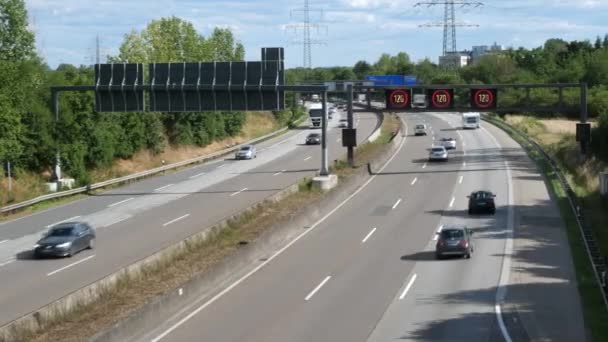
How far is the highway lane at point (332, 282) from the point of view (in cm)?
2367

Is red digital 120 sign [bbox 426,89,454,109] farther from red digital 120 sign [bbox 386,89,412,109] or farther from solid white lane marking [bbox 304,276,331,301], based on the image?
solid white lane marking [bbox 304,276,331,301]

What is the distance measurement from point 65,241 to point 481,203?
66.3 feet

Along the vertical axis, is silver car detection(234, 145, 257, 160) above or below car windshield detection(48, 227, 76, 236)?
above

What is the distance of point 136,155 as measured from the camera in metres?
80.8

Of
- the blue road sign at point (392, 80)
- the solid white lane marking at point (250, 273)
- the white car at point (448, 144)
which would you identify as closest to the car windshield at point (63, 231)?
the solid white lane marking at point (250, 273)

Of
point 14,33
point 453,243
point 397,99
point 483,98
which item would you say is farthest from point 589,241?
point 14,33

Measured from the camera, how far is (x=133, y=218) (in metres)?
46.0

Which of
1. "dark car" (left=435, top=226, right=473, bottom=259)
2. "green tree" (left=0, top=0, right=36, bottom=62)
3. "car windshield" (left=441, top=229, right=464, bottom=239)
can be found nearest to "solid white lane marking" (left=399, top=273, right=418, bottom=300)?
"dark car" (left=435, top=226, right=473, bottom=259)

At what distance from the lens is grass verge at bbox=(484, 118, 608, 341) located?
24242 mm

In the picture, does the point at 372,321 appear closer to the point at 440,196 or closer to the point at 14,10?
the point at 440,196

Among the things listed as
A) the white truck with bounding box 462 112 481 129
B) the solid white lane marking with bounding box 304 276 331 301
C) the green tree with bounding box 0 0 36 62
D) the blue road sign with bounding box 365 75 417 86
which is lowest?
the solid white lane marking with bounding box 304 276 331 301

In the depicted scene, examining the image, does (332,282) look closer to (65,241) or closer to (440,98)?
(65,241)

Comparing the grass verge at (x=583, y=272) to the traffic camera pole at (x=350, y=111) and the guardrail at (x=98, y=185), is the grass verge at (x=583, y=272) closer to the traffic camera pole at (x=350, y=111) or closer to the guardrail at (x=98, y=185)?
the traffic camera pole at (x=350, y=111)

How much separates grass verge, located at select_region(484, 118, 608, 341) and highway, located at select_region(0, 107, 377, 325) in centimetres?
1551
